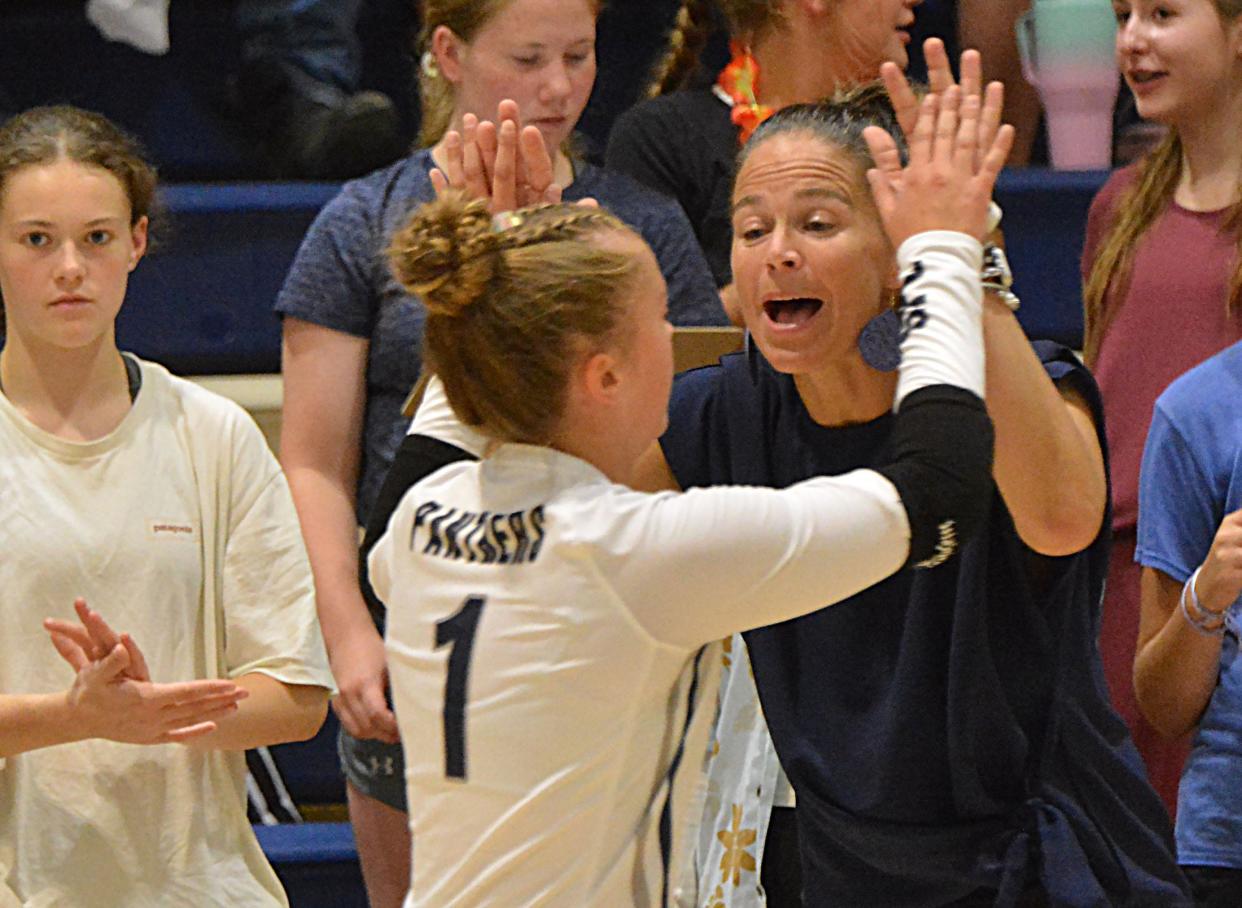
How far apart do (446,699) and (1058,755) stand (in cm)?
57

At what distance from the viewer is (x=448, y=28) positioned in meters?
2.46

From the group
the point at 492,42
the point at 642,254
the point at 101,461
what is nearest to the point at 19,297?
the point at 101,461

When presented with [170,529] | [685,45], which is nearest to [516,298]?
[170,529]

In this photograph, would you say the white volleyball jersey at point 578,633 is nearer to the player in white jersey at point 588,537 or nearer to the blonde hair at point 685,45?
A: the player in white jersey at point 588,537

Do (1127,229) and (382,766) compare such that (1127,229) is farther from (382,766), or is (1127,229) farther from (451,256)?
(451,256)

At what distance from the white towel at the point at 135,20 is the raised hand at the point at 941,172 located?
2.32 meters

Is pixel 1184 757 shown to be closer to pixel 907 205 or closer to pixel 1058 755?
pixel 1058 755

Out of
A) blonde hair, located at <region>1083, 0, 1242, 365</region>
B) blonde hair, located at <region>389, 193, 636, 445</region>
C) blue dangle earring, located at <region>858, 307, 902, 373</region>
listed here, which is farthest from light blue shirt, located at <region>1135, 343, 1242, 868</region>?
blonde hair, located at <region>389, 193, 636, 445</region>

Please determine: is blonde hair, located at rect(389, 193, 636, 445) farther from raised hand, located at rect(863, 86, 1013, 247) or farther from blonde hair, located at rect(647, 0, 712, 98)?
blonde hair, located at rect(647, 0, 712, 98)

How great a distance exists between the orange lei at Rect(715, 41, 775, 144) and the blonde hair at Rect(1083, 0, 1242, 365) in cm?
51


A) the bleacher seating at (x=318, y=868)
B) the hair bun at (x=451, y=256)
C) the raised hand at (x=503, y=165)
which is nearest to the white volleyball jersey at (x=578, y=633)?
the hair bun at (x=451, y=256)

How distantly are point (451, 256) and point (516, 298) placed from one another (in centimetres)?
6

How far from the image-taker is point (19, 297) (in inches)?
85.0

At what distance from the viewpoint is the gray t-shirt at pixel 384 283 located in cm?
236
